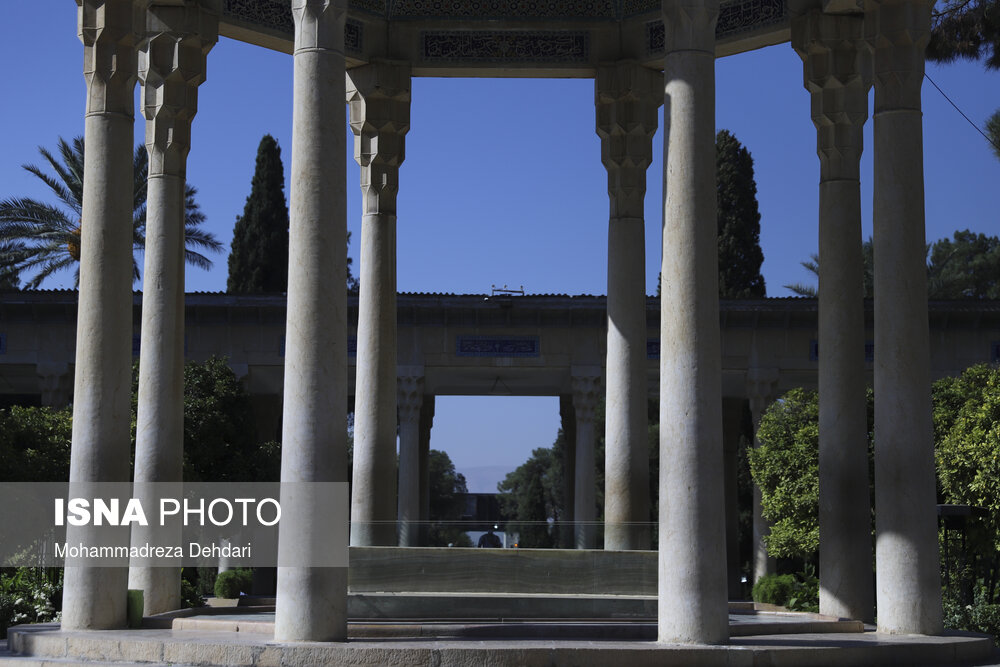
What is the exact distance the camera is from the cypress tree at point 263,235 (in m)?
56.8

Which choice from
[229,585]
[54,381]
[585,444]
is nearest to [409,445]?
[585,444]

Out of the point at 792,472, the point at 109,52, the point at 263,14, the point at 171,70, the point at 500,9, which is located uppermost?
the point at 500,9

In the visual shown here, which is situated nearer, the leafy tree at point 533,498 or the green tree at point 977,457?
the leafy tree at point 533,498

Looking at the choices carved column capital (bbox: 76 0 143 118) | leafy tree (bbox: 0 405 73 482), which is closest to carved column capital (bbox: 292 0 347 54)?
carved column capital (bbox: 76 0 143 118)

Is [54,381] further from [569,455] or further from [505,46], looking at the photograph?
[505,46]

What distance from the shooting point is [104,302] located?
16906 millimetres

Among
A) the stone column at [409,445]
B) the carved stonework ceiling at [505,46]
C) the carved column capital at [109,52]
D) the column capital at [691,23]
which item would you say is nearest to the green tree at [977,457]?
the carved stonework ceiling at [505,46]

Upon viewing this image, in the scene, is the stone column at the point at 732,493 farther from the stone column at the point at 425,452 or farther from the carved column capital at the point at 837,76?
the carved column capital at the point at 837,76

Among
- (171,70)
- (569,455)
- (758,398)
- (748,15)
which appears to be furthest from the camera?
(569,455)

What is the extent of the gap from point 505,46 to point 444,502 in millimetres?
41560

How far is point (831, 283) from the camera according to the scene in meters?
19.4

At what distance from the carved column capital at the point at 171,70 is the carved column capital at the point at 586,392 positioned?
2443 centimetres

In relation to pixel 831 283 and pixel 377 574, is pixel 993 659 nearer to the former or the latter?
pixel 831 283

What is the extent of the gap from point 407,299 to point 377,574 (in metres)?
25.5
